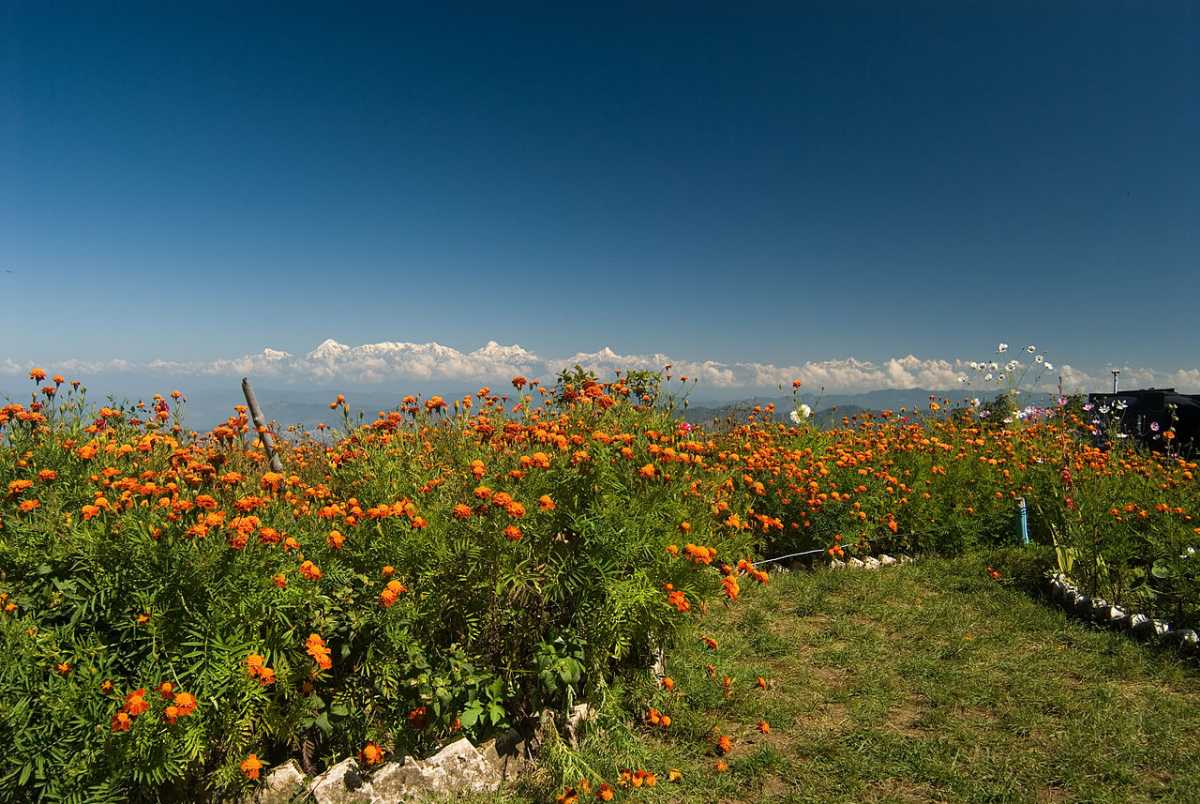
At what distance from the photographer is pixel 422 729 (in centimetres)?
288

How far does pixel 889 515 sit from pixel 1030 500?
1843 mm

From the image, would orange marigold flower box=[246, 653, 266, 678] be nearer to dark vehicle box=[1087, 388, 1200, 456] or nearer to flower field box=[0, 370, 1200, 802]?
flower field box=[0, 370, 1200, 802]

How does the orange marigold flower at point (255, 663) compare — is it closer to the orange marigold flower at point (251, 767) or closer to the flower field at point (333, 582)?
the flower field at point (333, 582)

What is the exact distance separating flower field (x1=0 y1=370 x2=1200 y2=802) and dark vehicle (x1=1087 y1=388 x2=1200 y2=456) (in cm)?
749

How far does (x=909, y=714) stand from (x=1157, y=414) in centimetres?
1193

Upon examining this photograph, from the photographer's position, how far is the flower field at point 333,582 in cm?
231

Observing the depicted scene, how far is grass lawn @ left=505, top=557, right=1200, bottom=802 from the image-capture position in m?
3.06

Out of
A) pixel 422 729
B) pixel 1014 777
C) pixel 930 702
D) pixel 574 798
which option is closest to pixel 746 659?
pixel 930 702

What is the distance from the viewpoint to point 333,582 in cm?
286

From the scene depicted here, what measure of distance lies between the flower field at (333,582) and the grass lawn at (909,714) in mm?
191

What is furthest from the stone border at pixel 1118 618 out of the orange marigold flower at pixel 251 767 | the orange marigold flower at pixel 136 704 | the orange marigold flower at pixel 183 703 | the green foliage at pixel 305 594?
the orange marigold flower at pixel 136 704

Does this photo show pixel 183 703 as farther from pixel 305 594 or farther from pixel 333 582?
pixel 333 582

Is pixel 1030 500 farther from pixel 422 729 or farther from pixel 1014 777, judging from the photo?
pixel 422 729

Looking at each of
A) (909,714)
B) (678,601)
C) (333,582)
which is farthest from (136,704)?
(909,714)
